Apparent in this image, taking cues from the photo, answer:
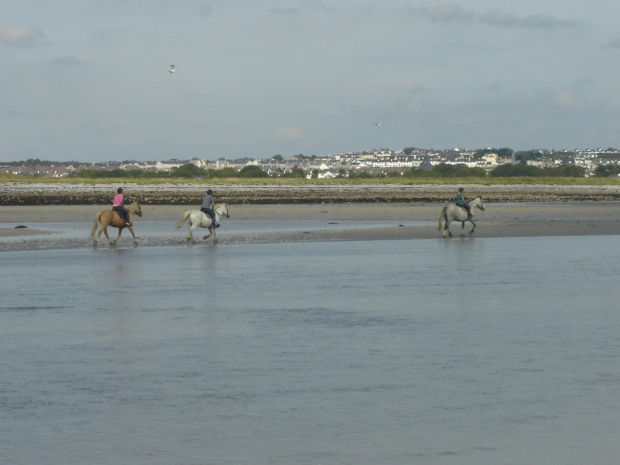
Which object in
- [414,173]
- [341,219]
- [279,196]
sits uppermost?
[414,173]

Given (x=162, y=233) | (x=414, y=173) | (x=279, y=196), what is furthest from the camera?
(x=414, y=173)

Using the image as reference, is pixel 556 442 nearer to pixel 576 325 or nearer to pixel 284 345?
pixel 284 345

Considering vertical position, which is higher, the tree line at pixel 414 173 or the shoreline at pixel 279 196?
the tree line at pixel 414 173

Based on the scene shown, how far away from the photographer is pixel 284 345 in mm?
11125

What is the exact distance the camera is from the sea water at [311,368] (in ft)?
23.5

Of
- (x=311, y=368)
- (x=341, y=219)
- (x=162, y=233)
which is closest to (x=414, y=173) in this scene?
(x=341, y=219)

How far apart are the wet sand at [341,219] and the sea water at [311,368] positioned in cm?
1044

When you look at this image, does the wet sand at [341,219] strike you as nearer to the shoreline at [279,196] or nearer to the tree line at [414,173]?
the shoreline at [279,196]

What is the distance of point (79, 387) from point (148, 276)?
31.6ft

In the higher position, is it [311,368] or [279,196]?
[279,196]

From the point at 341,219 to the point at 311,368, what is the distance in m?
30.7

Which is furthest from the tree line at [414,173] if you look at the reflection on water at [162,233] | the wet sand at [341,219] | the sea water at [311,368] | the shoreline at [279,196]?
the sea water at [311,368]

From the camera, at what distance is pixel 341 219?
40.4 meters

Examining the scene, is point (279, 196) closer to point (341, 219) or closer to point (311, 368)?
point (341, 219)
